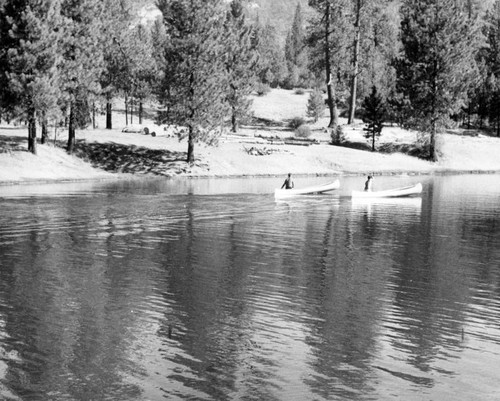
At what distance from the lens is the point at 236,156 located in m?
82.8

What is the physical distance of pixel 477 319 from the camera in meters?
21.4

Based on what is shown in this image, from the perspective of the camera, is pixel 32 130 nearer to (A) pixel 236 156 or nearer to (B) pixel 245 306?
(A) pixel 236 156

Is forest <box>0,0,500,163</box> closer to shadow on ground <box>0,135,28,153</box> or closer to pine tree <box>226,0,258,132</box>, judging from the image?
pine tree <box>226,0,258,132</box>

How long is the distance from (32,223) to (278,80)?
147239 millimetres

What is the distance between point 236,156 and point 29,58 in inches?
1028

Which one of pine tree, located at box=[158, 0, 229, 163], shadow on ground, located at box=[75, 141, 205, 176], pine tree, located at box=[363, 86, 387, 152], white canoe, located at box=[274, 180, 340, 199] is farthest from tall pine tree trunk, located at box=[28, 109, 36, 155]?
pine tree, located at box=[363, 86, 387, 152]

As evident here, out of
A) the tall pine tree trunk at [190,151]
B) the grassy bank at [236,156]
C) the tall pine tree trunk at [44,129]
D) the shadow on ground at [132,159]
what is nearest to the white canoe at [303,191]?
the grassy bank at [236,156]

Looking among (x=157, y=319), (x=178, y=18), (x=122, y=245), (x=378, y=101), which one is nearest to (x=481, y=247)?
(x=122, y=245)

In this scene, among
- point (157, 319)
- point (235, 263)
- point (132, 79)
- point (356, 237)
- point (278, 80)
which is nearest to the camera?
point (157, 319)

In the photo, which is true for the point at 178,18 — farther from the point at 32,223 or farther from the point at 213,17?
the point at 32,223

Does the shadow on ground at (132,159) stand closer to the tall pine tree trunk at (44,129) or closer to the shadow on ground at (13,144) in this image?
the tall pine tree trunk at (44,129)

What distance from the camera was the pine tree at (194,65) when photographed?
7531 cm

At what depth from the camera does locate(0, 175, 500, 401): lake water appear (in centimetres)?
1608

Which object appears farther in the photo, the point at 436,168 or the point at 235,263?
the point at 436,168
